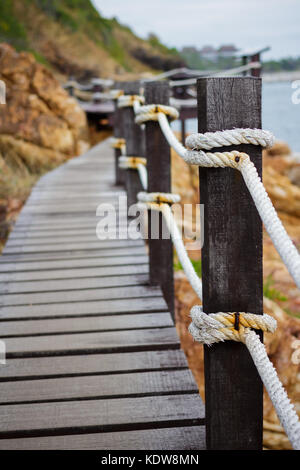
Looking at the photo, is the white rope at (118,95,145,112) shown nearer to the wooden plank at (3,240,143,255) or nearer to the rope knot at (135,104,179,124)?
the wooden plank at (3,240,143,255)

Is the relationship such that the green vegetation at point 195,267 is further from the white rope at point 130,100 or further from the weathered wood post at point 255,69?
the weathered wood post at point 255,69

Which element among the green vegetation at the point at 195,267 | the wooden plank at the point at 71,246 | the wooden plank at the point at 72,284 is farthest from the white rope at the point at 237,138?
the green vegetation at the point at 195,267

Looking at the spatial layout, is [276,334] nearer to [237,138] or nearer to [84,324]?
[84,324]

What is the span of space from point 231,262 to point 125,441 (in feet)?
2.30

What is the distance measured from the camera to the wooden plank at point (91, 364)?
2217mm

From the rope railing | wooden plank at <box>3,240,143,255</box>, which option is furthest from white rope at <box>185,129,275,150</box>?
wooden plank at <box>3,240,143,255</box>

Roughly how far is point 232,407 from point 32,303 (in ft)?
5.45

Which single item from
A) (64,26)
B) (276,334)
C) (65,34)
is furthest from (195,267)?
(64,26)

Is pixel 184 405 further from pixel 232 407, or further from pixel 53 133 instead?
pixel 53 133

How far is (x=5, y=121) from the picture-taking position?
963 centimetres

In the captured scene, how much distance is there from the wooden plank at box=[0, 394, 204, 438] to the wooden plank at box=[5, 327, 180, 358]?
40 centimetres

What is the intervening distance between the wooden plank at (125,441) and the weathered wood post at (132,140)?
110 inches

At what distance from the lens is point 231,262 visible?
1.50 m
